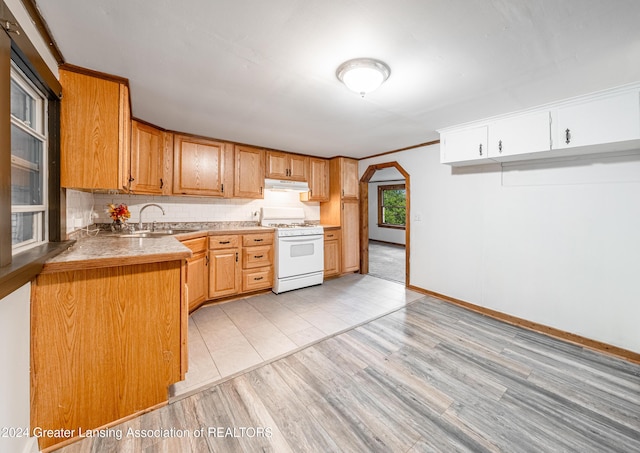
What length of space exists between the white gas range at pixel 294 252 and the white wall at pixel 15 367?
102 inches

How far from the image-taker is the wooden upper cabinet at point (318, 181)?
4.45 m

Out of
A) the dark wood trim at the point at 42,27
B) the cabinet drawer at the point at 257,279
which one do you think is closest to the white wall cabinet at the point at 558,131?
the cabinet drawer at the point at 257,279

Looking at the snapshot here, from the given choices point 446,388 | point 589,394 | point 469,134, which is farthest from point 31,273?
point 469,134

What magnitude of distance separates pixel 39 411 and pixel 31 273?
0.75 meters

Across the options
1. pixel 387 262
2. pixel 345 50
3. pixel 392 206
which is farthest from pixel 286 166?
pixel 392 206

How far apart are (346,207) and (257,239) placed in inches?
71.5

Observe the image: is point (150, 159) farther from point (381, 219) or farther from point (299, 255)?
point (381, 219)

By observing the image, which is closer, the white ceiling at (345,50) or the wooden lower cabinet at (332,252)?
the white ceiling at (345,50)

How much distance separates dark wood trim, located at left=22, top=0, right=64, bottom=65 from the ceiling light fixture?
160 cm

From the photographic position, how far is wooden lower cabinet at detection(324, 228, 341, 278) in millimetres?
A: 4387

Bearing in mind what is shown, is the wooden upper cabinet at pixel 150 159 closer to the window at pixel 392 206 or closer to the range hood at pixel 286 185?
the range hood at pixel 286 185

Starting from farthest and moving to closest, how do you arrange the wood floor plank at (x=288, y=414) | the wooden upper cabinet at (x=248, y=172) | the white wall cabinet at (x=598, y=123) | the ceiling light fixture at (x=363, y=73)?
the wooden upper cabinet at (x=248, y=172) < the white wall cabinet at (x=598, y=123) < the ceiling light fixture at (x=363, y=73) < the wood floor plank at (x=288, y=414)

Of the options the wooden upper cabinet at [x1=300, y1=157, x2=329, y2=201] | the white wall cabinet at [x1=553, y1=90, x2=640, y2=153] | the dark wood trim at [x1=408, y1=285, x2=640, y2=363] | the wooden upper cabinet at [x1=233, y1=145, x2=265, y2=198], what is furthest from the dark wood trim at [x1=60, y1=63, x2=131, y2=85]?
the dark wood trim at [x1=408, y1=285, x2=640, y2=363]

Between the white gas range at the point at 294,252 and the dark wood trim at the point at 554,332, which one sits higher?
the white gas range at the point at 294,252
